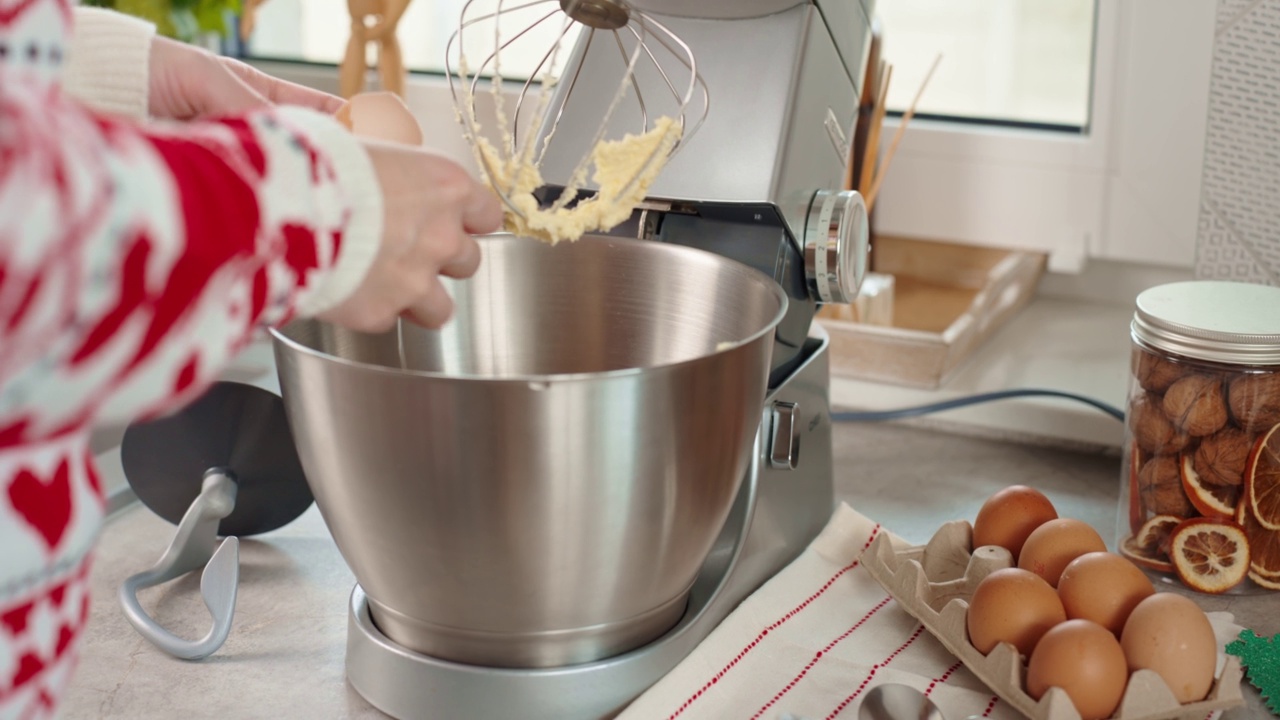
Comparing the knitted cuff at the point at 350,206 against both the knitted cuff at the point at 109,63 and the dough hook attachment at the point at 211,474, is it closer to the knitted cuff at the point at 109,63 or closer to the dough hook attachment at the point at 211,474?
the knitted cuff at the point at 109,63

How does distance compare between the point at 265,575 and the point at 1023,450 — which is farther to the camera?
the point at 1023,450

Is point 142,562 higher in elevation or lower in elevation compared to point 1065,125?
lower

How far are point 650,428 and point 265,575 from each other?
0.32 metres

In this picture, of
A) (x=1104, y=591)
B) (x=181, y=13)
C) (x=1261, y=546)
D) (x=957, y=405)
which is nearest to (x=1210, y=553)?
(x=1261, y=546)

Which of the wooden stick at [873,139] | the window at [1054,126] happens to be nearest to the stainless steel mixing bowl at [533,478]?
the wooden stick at [873,139]

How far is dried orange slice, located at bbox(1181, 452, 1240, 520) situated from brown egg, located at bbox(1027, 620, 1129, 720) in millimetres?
167

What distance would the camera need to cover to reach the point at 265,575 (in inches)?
25.8

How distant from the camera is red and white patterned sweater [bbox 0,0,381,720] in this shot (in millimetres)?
242

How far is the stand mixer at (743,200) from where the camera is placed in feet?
1.76

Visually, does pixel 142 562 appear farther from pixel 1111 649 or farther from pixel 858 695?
pixel 1111 649

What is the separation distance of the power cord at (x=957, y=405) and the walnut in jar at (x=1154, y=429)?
0.17 meters

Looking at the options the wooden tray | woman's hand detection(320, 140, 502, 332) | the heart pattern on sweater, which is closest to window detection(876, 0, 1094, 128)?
the wooden tray

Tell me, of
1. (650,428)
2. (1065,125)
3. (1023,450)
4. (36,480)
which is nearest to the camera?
(36,480)

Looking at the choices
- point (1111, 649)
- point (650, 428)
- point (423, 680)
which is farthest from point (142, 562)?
point (1111, 649)
